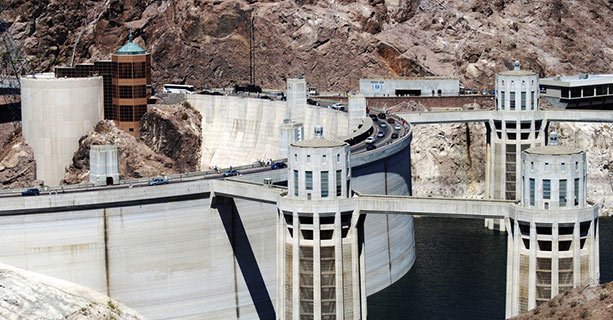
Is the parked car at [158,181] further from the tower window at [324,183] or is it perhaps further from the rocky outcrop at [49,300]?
the tower window at [324,183]

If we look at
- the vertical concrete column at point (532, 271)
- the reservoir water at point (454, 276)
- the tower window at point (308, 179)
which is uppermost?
the tower window at point (308, 179)

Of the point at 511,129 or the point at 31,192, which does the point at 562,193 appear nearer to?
the point at 31,192

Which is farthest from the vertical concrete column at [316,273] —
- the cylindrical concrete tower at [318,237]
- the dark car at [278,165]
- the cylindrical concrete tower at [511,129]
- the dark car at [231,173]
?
the cylindrical concrete tower at [511,129]

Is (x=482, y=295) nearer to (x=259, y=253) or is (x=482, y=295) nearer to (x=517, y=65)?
(x=259, y=253)

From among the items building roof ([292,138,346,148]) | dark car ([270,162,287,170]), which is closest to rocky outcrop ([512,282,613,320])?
building roof ([292,138,346,148])

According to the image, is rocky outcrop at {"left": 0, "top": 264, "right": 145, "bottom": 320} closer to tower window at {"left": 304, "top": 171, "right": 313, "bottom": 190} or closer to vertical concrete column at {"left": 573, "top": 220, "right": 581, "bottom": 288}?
tower window at {"left": 304, "top": 171, "right": 313, "bottom": 190}

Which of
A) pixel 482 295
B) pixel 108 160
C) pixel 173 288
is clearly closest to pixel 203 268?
pixel 173 288
